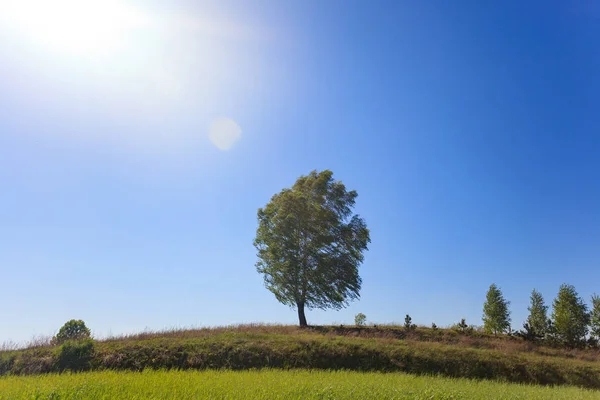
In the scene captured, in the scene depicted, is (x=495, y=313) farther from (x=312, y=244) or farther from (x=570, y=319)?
(x=312, y=244)

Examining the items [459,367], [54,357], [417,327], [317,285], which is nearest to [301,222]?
[317,285]

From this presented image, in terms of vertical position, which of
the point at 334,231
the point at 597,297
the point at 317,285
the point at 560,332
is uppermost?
the point at 334,231

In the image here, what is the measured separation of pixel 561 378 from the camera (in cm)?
2155

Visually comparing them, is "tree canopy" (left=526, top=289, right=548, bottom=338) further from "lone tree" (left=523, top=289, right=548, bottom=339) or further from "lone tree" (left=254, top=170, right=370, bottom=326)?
"lone tree" (left=254, top=170, right=370, bottom=326)

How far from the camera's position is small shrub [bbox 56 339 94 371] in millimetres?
18594

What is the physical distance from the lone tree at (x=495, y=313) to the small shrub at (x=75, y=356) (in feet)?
140

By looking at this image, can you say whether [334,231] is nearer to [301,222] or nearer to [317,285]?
[301,222]

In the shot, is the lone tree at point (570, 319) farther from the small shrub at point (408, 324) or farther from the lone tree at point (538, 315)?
the small shrub at point (408, 324)

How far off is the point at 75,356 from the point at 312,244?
70.2 feet

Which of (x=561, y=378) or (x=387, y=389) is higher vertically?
(x=387, y=389)

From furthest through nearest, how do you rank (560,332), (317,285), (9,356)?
(560,332) → (317,285) → (9,356)

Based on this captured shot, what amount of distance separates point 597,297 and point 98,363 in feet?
176

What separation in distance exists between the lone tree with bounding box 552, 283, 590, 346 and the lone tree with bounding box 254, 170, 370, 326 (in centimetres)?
2647

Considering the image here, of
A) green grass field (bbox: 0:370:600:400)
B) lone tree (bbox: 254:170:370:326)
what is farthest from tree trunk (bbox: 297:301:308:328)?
green grass field (bbox: 0:370:600:400)
